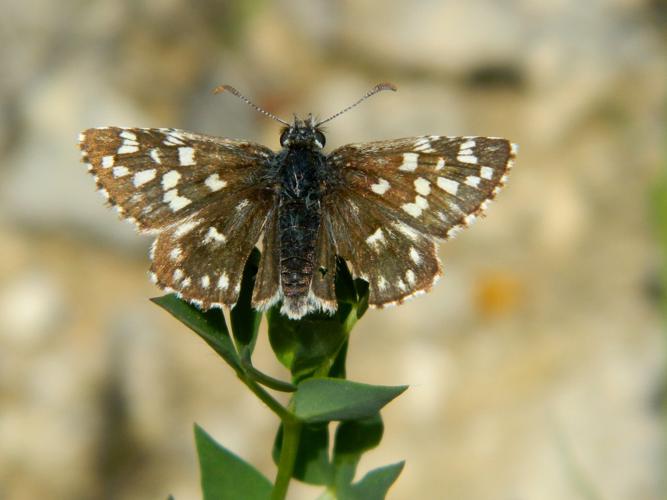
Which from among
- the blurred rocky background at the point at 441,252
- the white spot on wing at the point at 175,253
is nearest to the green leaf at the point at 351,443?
the white spot on wing at the point at 175,253

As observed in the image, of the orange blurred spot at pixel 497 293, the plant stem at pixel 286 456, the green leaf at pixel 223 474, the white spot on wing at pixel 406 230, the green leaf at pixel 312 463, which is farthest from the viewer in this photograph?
the orange blurred spot at pixel 497 293

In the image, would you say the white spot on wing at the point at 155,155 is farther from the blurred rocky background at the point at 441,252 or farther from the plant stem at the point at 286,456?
the blurred rocky background at the point at 441,252

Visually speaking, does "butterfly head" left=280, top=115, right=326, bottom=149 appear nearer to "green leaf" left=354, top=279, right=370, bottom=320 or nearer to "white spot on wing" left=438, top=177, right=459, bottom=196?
"white spot on wing" left=438, top=177, right=459, bottom=196

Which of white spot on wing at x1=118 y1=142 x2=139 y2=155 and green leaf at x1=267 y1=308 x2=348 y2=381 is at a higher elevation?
white spot on wing at x1=118 y1=142 x2=139 y2=155

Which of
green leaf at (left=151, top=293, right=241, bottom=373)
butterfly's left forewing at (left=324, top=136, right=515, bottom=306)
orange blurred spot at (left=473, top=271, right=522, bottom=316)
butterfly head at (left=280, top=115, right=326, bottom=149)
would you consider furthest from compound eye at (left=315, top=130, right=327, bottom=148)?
orange blurred spot at (left=473, top=271, right=522, bottom=316)

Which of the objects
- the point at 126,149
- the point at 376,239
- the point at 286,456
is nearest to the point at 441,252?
the point at 376,239

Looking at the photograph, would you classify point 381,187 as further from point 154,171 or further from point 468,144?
point 154,171

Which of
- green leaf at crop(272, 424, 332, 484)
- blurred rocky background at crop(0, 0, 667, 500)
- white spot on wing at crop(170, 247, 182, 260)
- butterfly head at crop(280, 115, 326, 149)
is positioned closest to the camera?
green leaf at crop(272, 424, 332, 484)
